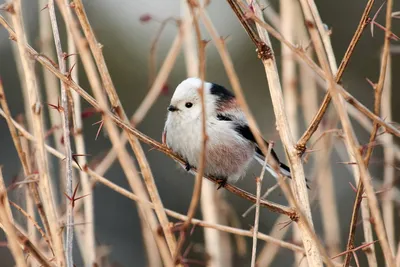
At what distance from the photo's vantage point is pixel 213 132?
9.77 ft

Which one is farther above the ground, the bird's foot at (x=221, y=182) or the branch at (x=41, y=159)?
the branch at (x=41, y=159)

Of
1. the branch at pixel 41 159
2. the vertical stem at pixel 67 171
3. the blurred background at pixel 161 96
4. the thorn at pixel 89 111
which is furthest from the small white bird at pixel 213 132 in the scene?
the blurred background at pixel 161 96

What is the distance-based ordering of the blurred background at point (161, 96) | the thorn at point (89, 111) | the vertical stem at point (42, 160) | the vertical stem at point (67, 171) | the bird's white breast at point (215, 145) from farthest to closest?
the blurred background at point (161, 96), the bird's white breast at point (215, 145), the thorn at point (89, 111), the vertical stem at point (67, 171), the vertical stem at point (42, 160)

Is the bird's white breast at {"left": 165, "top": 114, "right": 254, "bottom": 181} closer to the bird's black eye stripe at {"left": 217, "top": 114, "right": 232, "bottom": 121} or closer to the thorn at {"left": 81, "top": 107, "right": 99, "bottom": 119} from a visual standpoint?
the bird's black eye stripe at {"left": 217, "top": 114, "right": 232, "bottom": 121}

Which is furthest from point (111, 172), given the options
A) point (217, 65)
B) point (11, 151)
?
point (217, 65)

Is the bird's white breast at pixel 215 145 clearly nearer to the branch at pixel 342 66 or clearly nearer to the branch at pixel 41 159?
the branch at pixel 342 66

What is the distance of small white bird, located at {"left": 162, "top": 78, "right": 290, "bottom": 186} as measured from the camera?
113 inches

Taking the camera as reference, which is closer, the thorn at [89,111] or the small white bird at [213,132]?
the thorn at [89,111]

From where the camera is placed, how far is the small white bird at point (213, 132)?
2883 mm

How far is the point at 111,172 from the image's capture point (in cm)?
777

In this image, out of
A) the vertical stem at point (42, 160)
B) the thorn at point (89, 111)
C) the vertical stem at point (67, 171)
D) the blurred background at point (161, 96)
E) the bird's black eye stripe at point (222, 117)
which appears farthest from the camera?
the blurred background at point (161, 96)

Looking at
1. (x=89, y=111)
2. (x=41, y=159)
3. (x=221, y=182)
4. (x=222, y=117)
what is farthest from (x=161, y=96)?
(x=41, y=159)

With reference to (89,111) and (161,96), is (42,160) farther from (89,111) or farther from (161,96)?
(161,96)

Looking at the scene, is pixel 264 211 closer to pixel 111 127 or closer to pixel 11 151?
pixel 11 151
